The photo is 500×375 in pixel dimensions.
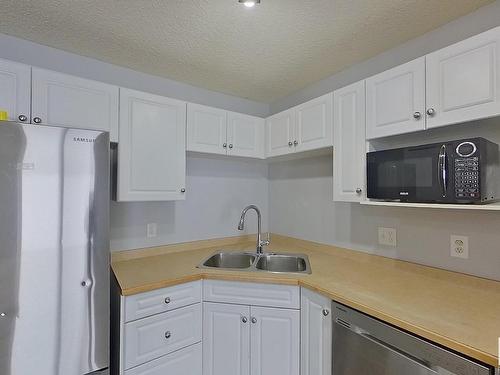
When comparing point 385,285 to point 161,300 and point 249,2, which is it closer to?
point 161,300

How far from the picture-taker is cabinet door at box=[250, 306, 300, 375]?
1518 millimetres

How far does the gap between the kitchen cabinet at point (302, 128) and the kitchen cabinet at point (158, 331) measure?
1180 millimetres

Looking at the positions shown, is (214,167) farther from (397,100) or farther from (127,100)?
(397,100)

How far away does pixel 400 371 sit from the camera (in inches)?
40.4

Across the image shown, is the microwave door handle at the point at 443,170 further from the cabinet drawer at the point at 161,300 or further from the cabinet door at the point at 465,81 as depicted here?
the cabinet drawer at the point at 161,300

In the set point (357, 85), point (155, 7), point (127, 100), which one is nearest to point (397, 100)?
point (357, 85)

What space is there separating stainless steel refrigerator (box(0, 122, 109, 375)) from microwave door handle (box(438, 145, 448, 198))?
1.54 m

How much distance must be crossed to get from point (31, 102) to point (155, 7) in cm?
81

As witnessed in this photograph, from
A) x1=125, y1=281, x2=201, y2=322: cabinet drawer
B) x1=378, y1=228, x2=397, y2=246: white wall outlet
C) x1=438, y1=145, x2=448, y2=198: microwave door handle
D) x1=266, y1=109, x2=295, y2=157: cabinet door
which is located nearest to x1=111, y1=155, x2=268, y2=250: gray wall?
x1=266, y1=109, x2=295, y2=157: cabinet door

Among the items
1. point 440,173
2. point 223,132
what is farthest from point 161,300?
point 440,173

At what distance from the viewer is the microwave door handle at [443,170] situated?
120cm

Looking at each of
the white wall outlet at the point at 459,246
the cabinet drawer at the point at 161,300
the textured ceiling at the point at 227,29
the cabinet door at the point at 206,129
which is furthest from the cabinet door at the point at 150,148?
the white wall outlet at the point at 459,246

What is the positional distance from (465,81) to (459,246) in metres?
0.85

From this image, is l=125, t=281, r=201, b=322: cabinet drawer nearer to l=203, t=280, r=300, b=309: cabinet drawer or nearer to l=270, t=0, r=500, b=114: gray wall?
l=203, t=280, r=300, b=309: cabinet drawer
